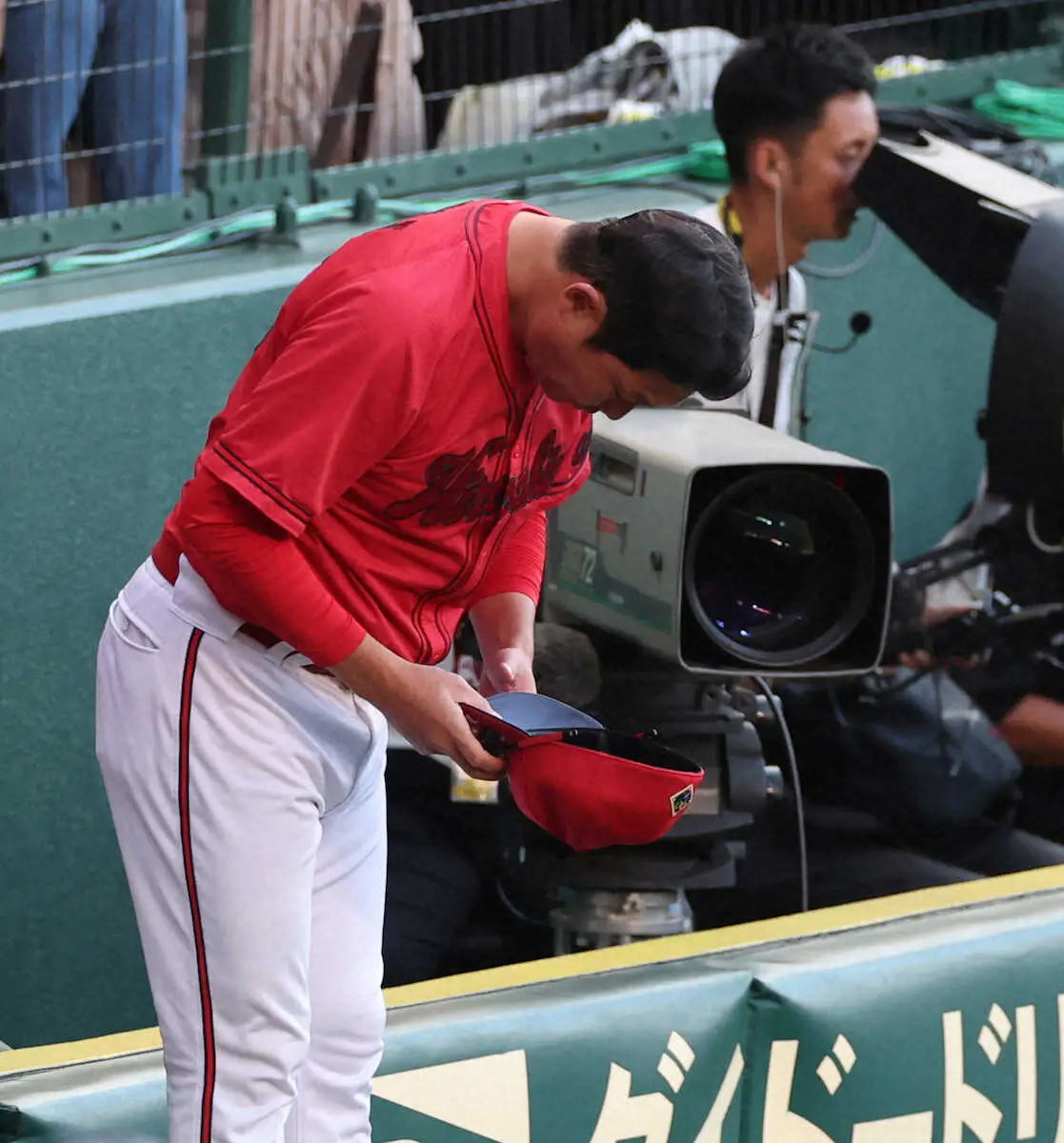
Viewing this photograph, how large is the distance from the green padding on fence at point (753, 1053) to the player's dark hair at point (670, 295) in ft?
2.70

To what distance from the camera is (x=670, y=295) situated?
5.05ft

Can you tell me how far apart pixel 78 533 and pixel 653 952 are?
1101mm

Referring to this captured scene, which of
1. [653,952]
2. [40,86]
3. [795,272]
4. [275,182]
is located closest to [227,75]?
[275,182]

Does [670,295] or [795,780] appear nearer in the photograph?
[670,295]

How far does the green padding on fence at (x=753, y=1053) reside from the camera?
202cm

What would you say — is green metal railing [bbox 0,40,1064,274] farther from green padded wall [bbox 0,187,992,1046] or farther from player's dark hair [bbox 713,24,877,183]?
player's dark hair [bbox 713,24,877,183]

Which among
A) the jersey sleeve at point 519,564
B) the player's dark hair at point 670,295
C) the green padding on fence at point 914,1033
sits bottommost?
the green padding on fence at point 914,1033

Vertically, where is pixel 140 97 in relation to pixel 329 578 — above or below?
above

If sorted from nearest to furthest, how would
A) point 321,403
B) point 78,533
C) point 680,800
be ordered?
point 321,403
point 680,800
point 78,533

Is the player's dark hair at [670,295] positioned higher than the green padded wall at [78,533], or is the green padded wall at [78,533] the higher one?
the player's dark hair at [670,295]

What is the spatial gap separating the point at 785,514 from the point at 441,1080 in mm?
763

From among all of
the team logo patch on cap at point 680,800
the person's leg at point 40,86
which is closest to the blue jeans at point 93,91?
the person's leg at point 40,86

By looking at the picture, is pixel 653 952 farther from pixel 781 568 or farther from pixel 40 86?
pixel 40 86

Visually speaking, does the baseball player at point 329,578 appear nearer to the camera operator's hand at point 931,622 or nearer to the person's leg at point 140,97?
the camera operator's hand at point 931,622
